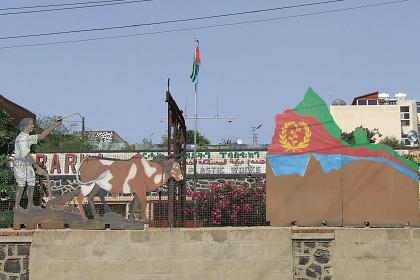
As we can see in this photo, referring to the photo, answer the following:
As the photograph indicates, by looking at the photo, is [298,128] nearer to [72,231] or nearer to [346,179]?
[346,179]

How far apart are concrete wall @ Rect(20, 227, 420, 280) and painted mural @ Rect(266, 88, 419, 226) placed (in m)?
0.68

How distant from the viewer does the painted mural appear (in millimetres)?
12430

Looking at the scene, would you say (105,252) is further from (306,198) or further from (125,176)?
(306,198)

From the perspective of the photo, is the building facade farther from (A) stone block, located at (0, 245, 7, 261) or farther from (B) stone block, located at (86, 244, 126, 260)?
(A) stone block, located at (0, 245, 7, 261)

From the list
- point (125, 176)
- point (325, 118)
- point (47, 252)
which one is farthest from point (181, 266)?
point (325, 118)

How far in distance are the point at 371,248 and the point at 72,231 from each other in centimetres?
621

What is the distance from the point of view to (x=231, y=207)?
12992 millimetres

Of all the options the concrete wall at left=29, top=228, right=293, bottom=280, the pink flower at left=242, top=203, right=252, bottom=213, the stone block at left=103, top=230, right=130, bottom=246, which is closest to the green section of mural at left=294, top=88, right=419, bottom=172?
the pink flower at left=242, top=203, right=252, bottom=213

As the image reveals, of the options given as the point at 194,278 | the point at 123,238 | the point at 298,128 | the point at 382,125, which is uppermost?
the point at 382,125

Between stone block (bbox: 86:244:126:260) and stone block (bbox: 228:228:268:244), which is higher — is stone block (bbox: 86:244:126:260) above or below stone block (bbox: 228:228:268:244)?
below

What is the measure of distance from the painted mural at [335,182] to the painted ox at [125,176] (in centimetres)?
243

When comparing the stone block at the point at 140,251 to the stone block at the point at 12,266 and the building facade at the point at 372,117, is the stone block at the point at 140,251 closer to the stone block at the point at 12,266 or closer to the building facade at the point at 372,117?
the stone block at the point at 12,266

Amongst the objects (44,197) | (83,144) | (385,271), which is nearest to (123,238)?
(44,197)

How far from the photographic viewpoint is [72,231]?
39.1 ft
